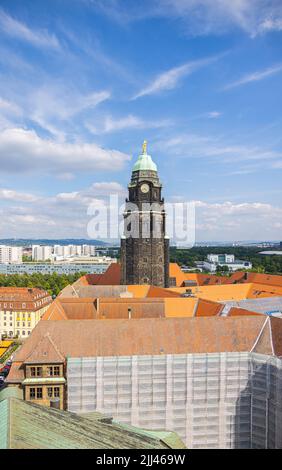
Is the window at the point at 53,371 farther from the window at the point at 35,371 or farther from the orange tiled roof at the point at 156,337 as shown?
the orange tiled roof at the point at 156,337

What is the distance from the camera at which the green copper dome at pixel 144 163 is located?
189 ft

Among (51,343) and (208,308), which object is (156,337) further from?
(208,308)

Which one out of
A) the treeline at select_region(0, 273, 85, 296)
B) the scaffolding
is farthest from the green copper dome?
the treeline at select_region(0, 273, 85, 296)

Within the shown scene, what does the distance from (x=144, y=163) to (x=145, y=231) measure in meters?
10.3

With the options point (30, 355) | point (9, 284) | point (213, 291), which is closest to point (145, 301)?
point (30, 355)

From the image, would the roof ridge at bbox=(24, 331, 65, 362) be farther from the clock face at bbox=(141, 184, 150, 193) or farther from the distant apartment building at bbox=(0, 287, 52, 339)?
the distant apartment building at bbox=(0, 287, 52, 339)

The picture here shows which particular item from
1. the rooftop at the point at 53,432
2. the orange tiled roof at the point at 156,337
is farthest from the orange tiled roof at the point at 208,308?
the rooftop at the point at 53,432

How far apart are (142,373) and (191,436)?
5.82m

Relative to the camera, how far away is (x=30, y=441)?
37.9ft

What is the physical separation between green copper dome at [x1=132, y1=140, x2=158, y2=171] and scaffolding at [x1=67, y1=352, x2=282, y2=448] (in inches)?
1384

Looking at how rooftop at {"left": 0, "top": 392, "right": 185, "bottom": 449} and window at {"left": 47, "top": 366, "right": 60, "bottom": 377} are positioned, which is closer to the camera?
rooftop at {"left": 0, "top": 392, "right": 185, "bottom": 449}

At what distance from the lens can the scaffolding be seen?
27.4 meters

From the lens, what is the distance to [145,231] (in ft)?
187
